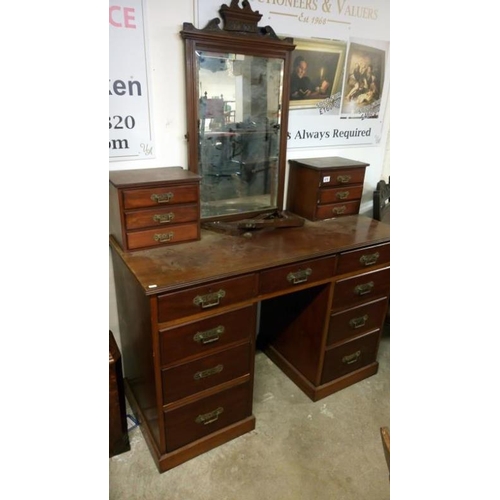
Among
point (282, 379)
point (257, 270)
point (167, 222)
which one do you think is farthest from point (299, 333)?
point (167, 222)

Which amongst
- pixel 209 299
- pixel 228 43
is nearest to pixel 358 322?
pixel 209 299

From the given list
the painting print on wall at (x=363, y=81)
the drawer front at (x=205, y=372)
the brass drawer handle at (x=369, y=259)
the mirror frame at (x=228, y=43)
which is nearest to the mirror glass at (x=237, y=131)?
the mirror frame at (x=228, y=43)

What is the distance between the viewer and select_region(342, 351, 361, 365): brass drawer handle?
1931 mm

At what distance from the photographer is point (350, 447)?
5.48ft

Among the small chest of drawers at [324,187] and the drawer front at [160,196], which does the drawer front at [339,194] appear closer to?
the small chest of drawers at [324,187]

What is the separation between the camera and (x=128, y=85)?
1.45 m

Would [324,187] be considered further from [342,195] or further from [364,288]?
[364,288]

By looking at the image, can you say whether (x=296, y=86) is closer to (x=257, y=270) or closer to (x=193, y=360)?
(x=257, y=270)

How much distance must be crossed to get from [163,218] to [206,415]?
0.83 metres

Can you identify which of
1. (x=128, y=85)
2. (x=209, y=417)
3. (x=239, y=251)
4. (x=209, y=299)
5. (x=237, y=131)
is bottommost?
(x=209, y=417)

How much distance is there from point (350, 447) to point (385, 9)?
2160 millimetres

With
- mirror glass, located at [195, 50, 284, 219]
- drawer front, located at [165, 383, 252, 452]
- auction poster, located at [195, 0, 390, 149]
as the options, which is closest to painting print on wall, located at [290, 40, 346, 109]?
auction poster, located at [195, 0, 390, 149]

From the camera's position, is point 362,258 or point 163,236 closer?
point 163,236

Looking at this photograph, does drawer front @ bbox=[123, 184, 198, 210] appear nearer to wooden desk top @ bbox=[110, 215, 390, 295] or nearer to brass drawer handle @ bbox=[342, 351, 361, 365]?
wooden desk top @ bbox=[110, 215, 390, 295]
